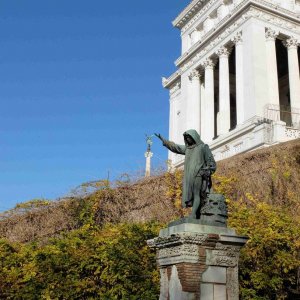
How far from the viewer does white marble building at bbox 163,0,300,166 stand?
3050 cm

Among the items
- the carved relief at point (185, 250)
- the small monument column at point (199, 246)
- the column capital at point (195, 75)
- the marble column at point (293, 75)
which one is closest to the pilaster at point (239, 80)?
the marble column at point (293, 75)

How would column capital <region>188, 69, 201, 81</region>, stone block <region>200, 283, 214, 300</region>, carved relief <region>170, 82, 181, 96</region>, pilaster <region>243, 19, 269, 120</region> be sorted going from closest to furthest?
stone block <region>200, 283, 214, 300</region> < pilaster <region>243, 19, 269, 120</region> < column capital <region>188, 69, 201, 81</region> < carved relief <region>170, 82, 181, 96</region>

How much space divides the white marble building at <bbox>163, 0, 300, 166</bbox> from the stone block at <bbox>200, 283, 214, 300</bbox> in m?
19.2

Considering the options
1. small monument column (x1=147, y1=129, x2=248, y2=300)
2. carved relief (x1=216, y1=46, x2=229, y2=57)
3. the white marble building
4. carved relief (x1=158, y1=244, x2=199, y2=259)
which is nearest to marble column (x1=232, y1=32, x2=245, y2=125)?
the white marble building

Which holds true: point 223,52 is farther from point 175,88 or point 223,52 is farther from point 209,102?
point 175,88

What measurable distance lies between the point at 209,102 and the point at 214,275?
29.7 metres

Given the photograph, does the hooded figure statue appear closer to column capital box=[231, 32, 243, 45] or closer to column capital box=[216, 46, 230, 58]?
column capital box=[231, 32, 243, 45]

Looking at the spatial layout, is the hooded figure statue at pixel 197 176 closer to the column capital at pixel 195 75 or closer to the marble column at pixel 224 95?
the marble column at pixel 224 95

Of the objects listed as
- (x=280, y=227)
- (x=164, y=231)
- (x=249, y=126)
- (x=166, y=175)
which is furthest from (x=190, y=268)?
(x=249, y=126)

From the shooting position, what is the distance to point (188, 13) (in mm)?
42844

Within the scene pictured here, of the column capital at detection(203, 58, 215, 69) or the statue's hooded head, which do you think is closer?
the statue's hooded head

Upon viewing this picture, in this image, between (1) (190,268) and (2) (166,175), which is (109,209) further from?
(1) (190,268)

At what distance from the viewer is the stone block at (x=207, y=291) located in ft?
25.1

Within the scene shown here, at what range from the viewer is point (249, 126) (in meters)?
29.5
